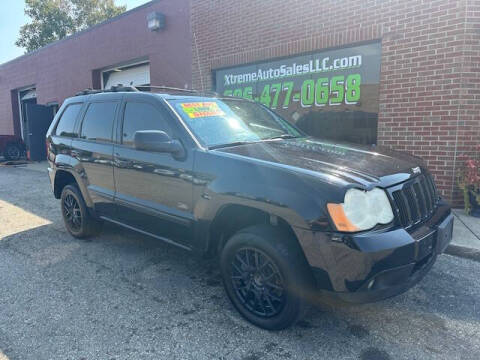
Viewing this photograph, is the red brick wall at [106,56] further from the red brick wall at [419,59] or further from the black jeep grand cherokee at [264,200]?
the black jeep grand cherokee at [264,200]

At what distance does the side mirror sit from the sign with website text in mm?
4569

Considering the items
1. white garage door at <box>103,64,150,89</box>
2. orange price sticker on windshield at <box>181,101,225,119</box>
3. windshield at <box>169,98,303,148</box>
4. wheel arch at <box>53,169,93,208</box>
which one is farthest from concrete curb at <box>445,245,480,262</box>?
white garage door at <box>103,64,150,89</box>

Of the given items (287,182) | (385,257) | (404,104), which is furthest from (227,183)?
(404,104)

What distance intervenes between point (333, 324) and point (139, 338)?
145 cm

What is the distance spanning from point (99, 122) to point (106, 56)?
9765mm

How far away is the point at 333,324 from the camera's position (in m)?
2.75

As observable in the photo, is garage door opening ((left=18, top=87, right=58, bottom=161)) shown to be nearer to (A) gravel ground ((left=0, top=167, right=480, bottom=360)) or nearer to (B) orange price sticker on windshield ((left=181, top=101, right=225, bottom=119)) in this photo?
(A) gravel ground ((left=0, top=167, right=480, bottom=360))

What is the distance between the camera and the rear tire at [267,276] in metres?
2.44

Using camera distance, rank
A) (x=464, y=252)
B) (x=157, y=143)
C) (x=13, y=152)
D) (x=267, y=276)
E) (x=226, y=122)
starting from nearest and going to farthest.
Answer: (x=267, y=276), (x=157, y=143), (x=226, y=122), (x=464, y=252), (x=13, y=152)

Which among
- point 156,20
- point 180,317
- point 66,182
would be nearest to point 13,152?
point 156,20

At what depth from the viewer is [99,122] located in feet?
13.7

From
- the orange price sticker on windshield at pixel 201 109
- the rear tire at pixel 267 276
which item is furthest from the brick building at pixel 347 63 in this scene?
the rear tire at pixel 267 276

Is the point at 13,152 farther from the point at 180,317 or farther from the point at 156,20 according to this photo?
the point at 180,317

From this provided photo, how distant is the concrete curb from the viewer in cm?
393
